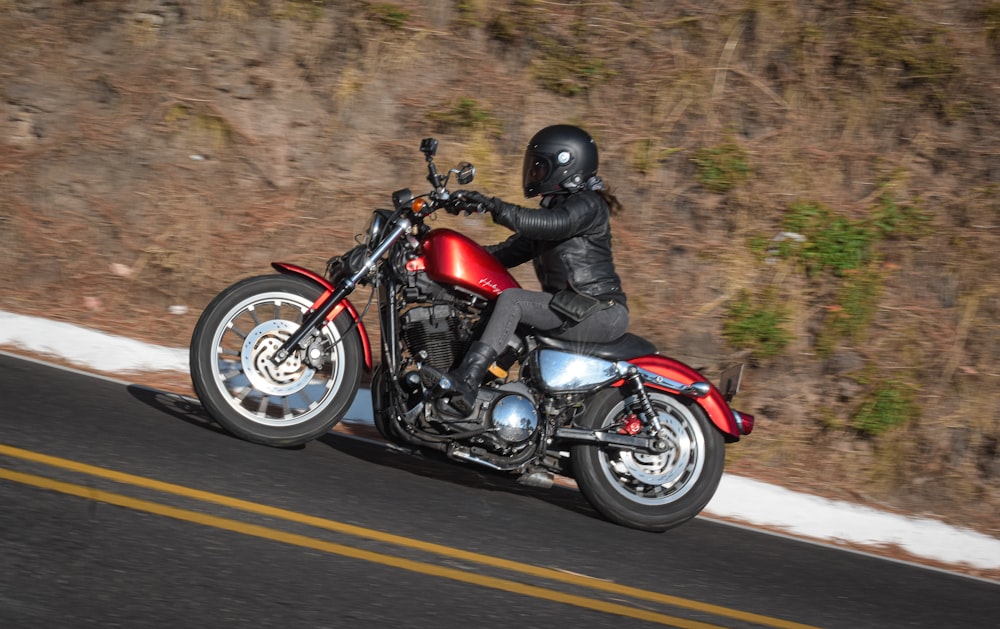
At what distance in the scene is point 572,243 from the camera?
5938 mm

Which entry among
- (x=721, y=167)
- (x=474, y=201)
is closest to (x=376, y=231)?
(x=474, y=201)

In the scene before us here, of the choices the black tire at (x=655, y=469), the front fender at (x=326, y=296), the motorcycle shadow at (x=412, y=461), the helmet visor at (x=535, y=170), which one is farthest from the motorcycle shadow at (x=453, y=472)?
the helmet visor at (x=535, y=170)

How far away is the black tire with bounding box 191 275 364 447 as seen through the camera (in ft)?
18.6

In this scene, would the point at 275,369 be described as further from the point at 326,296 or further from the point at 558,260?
the point at 558,260

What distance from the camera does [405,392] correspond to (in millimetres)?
5617

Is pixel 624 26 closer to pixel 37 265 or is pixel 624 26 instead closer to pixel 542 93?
pixel 542 93

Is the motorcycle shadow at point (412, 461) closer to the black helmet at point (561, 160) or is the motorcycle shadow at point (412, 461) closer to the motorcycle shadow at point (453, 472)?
the motorcycle shadow at point (453, 472)

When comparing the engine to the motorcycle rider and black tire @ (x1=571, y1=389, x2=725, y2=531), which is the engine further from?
black tire @ (x1=571, y1=389, x2=725, y2=531)

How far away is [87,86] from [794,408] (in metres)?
7.23

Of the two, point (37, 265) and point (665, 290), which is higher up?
point (665, 290)

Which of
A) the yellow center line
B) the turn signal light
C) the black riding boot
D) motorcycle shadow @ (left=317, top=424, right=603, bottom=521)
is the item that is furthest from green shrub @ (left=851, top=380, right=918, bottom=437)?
the yellow center line

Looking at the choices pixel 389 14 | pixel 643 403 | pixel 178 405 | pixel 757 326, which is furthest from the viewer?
pixel 389 14

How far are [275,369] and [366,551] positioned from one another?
1.52 m

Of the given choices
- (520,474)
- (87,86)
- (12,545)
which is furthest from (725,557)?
(87,86)
